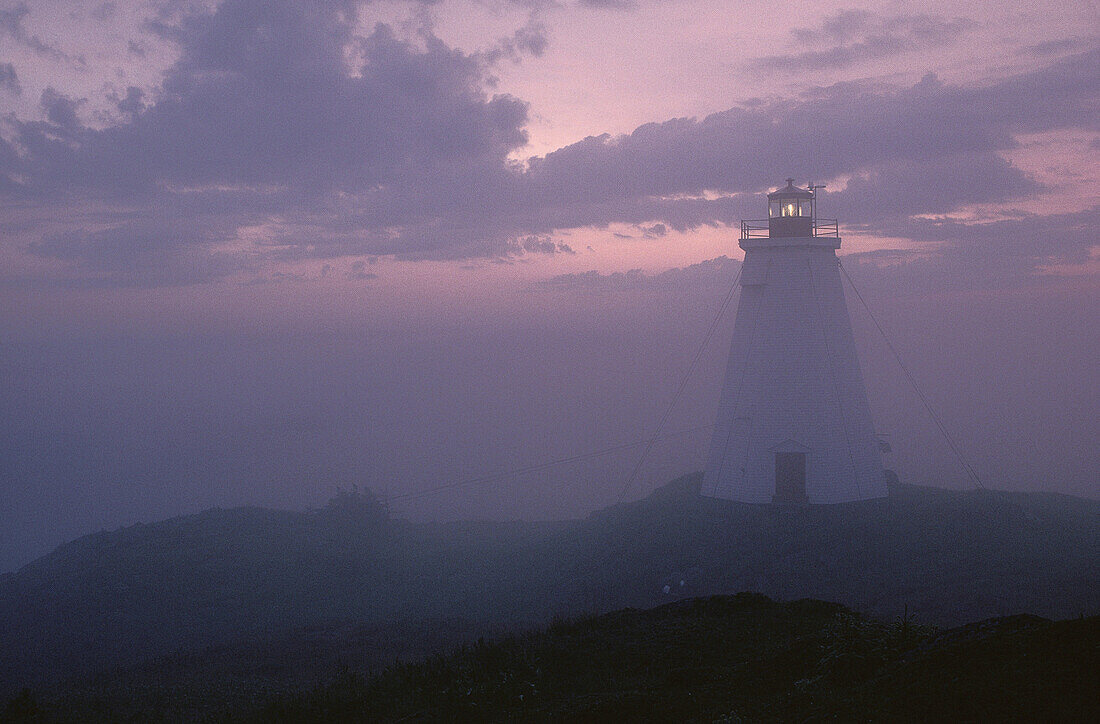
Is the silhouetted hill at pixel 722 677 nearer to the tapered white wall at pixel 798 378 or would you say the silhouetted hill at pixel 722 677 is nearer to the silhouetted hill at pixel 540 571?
the silhouetted hill at pixel 540 571

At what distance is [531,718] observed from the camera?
804 cm

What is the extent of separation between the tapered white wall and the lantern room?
0.72 m

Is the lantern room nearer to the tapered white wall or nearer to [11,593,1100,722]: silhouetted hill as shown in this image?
the tapered white wall

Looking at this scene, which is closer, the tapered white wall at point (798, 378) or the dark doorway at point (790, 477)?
the tapered white wall at point (798, 378)

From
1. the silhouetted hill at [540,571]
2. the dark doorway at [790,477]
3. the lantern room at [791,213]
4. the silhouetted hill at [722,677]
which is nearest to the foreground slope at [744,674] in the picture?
the silhouetted hill at [722,677]

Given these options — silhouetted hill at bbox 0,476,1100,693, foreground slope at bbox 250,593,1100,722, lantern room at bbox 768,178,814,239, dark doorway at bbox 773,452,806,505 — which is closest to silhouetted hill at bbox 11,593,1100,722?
foreground slope at bbox 250,593,1100,722

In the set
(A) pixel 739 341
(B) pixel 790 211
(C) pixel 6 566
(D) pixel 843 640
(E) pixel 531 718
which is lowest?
(C) pixel 6 566

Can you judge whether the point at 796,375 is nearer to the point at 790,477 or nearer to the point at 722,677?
the point at 790,477

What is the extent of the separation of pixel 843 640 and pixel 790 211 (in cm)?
2352

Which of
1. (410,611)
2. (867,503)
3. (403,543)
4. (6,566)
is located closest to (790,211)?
(867,503)

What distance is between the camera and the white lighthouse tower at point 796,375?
93.3ft

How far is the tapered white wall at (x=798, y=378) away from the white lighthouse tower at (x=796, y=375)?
0.12 feet

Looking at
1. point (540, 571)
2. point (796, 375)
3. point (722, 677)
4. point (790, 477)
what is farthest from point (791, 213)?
point (722, 677)

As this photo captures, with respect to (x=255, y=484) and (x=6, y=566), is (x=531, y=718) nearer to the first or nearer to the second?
(x=6, y=566)
